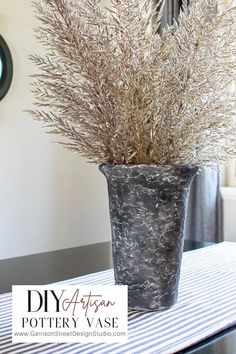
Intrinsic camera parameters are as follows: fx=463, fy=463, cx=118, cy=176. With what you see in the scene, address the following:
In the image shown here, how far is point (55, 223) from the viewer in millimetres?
2723

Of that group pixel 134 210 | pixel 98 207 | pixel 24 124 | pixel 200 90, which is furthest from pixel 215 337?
pixel 98 207

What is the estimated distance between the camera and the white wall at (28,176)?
8.02ft

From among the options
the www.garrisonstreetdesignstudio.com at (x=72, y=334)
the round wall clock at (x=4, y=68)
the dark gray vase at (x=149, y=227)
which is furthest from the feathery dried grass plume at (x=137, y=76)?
the round wall clock at (x=4, y=68)

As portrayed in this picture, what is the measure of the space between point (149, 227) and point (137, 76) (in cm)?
26

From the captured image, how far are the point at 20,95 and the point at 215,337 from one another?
2.01 metres

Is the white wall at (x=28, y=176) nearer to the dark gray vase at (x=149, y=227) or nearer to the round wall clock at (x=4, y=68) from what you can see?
the round wall clock at (x=4, y=68)

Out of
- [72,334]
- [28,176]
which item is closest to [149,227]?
[72,334]

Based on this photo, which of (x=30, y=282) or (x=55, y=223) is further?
(x=55, y=223)

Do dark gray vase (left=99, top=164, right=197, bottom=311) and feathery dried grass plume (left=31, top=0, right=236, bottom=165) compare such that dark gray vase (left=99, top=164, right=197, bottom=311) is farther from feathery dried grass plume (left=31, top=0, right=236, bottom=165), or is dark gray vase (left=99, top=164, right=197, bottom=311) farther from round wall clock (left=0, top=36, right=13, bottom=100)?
round wall clock (left=0, top=36, right=13, bottom=100)

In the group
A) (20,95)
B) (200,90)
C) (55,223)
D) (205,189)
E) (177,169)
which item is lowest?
(55,223)

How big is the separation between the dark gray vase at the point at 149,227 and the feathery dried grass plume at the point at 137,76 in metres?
0.03

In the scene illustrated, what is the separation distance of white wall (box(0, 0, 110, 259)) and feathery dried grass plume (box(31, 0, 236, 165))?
170cm

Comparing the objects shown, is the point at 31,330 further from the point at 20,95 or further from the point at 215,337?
the point at 20,95

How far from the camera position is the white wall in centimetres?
244
